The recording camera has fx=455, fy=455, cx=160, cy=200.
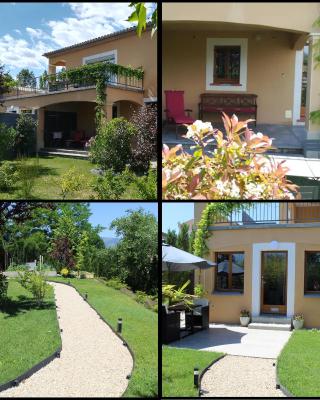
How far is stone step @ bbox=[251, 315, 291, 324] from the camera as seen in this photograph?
338cm

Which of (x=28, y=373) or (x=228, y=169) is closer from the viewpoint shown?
(x=228, y=169)

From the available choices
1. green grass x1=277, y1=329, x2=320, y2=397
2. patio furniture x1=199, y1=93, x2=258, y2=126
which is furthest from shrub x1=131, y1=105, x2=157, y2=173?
patio furniture x1=199, y1=93, x2=258, y2=126

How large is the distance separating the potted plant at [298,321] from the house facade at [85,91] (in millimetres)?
2119

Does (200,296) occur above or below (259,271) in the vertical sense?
below

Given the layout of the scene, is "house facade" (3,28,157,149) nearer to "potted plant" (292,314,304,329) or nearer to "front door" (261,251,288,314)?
"front door" (261,251,288,314)

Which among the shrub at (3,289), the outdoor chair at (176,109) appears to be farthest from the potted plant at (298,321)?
the outdoor chair at (176,109)

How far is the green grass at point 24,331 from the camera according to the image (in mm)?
3402

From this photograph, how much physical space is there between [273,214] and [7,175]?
90.9 inches

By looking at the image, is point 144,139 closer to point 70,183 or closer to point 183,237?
point 70,183

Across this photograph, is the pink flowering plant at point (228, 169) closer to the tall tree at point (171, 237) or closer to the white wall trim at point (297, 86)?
the tall tree at point (171, 237)

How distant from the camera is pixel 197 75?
24.7ft

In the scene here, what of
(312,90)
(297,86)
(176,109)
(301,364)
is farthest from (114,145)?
(297,86)

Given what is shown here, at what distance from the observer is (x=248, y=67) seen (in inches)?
304

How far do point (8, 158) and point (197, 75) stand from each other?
4.12 m
